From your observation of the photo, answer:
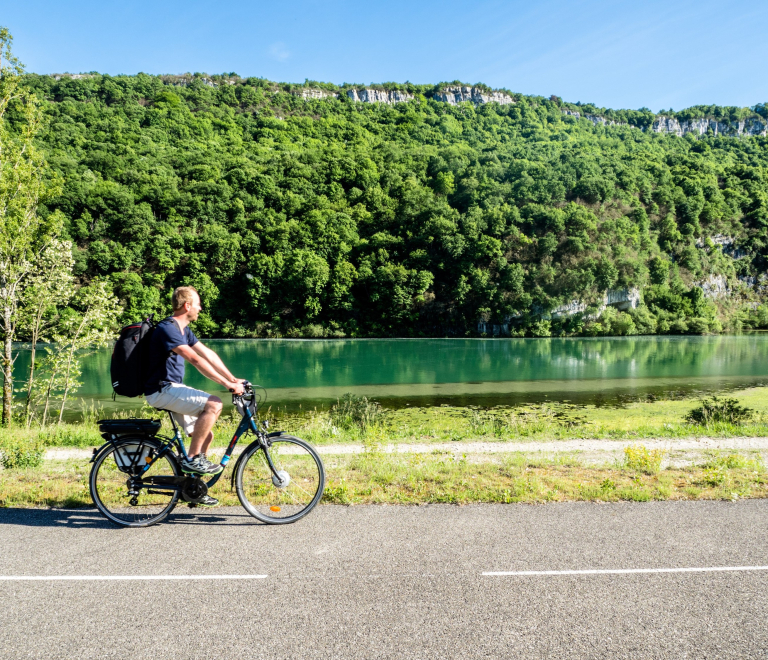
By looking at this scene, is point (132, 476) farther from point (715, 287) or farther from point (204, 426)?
point (715, 287)

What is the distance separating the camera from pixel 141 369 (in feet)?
16.8

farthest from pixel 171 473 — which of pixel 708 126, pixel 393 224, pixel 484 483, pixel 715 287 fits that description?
pixel 708 126

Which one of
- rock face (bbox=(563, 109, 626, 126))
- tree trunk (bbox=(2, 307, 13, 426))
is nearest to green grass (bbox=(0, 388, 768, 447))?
tree trunk (bbox=(2, 307, 13, 426))

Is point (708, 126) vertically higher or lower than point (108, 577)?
higher

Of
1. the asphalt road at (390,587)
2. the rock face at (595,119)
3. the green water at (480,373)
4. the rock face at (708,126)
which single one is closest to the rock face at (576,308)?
the green water at (480,373)

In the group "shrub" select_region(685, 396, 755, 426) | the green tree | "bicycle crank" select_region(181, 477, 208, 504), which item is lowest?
"shrub" select_region(685, 396, 755, 426)

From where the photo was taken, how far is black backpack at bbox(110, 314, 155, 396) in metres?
5.01

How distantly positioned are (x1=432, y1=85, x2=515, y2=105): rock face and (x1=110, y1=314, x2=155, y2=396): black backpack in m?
162

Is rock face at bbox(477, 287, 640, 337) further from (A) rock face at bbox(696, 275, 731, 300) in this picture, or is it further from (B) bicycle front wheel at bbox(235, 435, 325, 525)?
(B) bicycle front wheel at bbox(235, 435, 325, 525)

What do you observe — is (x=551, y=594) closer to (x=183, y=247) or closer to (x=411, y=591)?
(x=411, y=591)

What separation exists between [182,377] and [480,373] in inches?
1309

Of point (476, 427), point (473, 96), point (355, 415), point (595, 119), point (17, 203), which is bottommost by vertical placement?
point (355, 415)

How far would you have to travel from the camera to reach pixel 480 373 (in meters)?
37.2

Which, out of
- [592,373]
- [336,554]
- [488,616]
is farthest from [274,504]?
[592,373]
